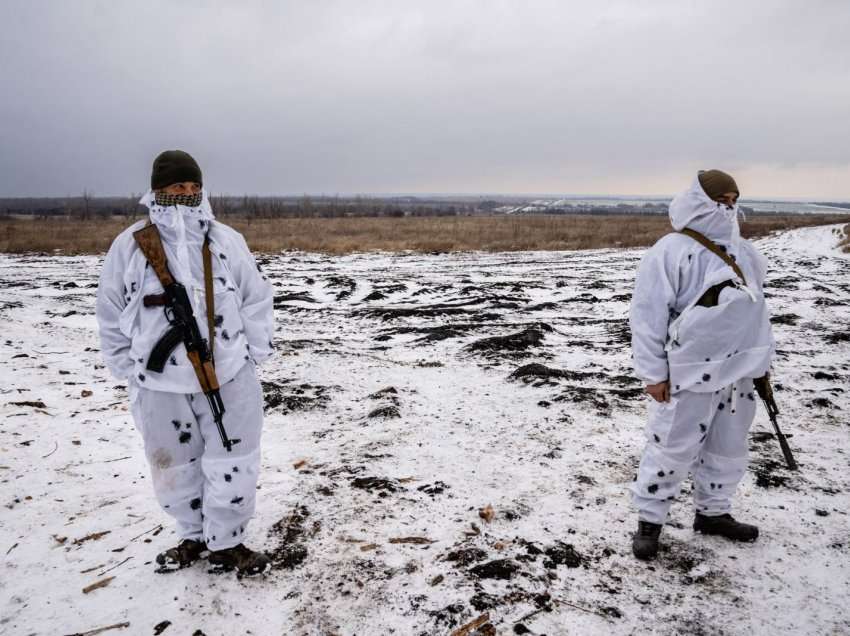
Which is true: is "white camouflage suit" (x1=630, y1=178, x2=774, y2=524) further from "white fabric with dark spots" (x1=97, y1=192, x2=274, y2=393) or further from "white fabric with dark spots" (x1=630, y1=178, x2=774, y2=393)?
"white fabric with dark spots" (x1=97, y1=192, x2=274, y2=393)

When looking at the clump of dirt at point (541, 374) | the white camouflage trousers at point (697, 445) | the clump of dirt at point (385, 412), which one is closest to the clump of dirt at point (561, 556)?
the white camouflage trousers at point (697, 445)

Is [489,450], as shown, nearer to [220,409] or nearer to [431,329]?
[220,409]

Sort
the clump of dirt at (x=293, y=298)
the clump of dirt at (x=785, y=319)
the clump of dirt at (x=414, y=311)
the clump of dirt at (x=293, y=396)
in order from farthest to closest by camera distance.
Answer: the clump of dirt at (x=293, y=298), the clump of dirt at (x=414, y=311), the clump of dirt at (x=785, y=319), the clump of dirt at (x=293, y=396)

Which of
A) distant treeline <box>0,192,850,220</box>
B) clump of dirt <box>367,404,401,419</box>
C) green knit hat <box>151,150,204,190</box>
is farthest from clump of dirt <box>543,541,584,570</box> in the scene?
distant treeline <box>0,192,850,220</box>

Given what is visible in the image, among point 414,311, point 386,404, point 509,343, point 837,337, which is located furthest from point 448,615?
point 414,311

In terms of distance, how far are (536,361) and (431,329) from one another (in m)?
2.27

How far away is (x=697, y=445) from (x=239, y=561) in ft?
8.09

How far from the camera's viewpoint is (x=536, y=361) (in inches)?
260

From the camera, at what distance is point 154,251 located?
238 cm

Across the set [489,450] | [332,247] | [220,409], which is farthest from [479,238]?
[220,409]

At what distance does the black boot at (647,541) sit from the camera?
9.31 feet

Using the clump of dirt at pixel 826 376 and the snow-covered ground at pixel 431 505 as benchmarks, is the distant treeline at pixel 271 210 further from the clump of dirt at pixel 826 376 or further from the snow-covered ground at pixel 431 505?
the clump of dirt at pixel 826 376

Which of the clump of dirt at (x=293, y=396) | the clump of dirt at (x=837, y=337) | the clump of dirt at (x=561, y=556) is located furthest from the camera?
the clump of dirt at (x=837, y=337)

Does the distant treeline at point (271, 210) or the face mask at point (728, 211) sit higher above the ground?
the distant treeline at point (271, 210)
